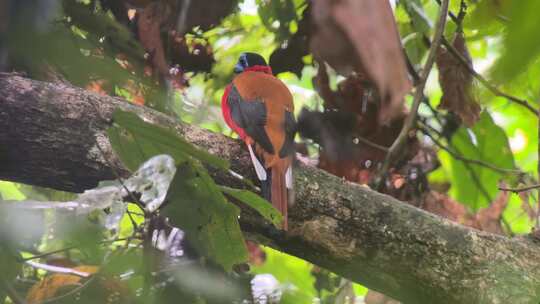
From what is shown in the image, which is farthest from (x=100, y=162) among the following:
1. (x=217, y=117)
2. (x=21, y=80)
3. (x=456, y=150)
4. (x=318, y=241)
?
(x=456, y=150)

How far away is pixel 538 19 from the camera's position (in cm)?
37

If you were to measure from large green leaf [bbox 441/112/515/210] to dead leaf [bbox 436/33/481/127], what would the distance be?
444 millimetres

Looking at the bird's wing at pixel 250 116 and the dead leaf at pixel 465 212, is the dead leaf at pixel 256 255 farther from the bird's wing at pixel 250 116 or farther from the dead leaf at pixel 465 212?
the dead leaf at pixel 465 212

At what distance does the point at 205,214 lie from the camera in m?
1.39

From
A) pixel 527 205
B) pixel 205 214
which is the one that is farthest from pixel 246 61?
pixel 205 214

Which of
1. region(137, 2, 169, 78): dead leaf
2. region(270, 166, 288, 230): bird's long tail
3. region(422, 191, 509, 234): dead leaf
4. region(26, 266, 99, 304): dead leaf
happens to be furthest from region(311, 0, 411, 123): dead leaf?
region(422, 191, 509, 234): dead leaf

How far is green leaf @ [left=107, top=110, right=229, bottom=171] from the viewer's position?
108 centimetres

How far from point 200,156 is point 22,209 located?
278mm

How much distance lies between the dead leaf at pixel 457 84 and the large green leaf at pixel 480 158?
0.44 metres

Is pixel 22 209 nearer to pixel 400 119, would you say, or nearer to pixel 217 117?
pixel 217 117

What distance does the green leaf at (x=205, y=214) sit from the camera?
1.29 m

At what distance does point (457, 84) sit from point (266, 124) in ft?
3.10

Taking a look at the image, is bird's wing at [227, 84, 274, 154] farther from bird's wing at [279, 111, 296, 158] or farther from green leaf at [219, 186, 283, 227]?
green leaf at [219, 186, 283, 227]

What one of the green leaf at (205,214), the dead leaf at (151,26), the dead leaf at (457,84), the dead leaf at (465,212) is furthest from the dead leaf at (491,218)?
the green leaf at (205,214)
